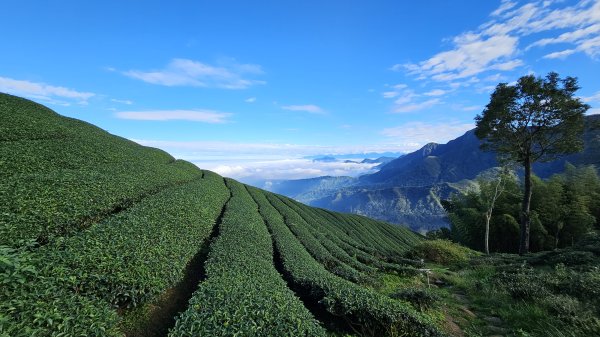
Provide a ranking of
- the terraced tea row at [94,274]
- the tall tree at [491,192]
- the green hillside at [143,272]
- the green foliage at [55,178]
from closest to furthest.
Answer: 1. the terraced tea row at [94,274]
2. the green hillside at [143,272]
3. the green foliage at [55,178]
4. the tall tree at [491,192]

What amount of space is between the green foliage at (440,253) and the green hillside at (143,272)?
14.8 m

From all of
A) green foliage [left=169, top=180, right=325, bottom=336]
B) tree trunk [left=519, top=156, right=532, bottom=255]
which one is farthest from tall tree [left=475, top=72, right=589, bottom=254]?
green foliage [left=169, top=180, right=325, bottom=336]

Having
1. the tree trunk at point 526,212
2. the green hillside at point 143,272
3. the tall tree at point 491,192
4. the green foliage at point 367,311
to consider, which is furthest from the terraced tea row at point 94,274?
the tall tree at point 491,192

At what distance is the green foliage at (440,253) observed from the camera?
3366 centimetres

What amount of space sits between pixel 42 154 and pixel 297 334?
24.5m

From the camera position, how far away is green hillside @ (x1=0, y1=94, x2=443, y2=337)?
25.2 feet

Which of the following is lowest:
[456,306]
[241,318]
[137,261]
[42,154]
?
[456,306]

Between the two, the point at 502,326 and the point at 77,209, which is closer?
the point at 502,326

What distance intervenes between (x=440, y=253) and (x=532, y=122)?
17036mm

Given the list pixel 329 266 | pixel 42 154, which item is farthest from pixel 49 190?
pixel 329 266

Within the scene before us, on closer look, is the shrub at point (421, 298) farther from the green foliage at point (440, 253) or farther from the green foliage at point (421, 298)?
the green foliage at point (440, 253)

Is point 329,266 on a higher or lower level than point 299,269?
lower

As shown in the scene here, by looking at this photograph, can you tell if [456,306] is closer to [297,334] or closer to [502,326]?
[502,326]

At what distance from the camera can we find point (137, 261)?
10945 mm
